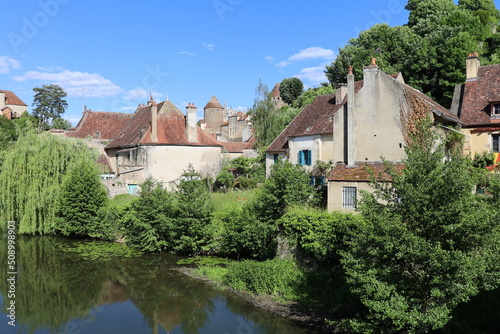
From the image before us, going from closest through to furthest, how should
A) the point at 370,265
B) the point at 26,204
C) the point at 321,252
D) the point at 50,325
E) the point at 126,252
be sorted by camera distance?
the point at 370,265
the point at 50,325
the point at 321,252
the point at 126,252
the point at 26,204

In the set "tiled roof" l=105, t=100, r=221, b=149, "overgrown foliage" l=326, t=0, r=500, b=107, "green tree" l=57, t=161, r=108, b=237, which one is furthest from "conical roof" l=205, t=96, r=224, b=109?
"green tree" l=57, t=161, r=108, b=237

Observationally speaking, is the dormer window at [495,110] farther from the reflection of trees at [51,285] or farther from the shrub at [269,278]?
the reflection of trees at [51,285]

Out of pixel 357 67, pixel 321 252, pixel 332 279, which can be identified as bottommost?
pixel 332 279

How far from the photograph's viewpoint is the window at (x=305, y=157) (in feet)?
85.2

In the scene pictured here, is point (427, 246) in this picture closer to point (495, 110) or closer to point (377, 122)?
point (377, 122)

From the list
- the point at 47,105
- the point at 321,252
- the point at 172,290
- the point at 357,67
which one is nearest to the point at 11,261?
the point at 172,290

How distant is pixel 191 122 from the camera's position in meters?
34.5

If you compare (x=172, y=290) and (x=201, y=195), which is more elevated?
(x=201, y=195)

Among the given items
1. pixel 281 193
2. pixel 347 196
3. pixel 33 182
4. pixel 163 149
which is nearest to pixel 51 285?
pixel 33 182

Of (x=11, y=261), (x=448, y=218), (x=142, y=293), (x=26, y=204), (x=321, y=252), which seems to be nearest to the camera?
(x=448, y=218)

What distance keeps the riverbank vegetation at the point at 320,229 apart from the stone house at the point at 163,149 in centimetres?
242

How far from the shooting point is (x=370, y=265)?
9.75 metres

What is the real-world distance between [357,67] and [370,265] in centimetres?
3086

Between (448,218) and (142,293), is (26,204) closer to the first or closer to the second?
(142,293)
